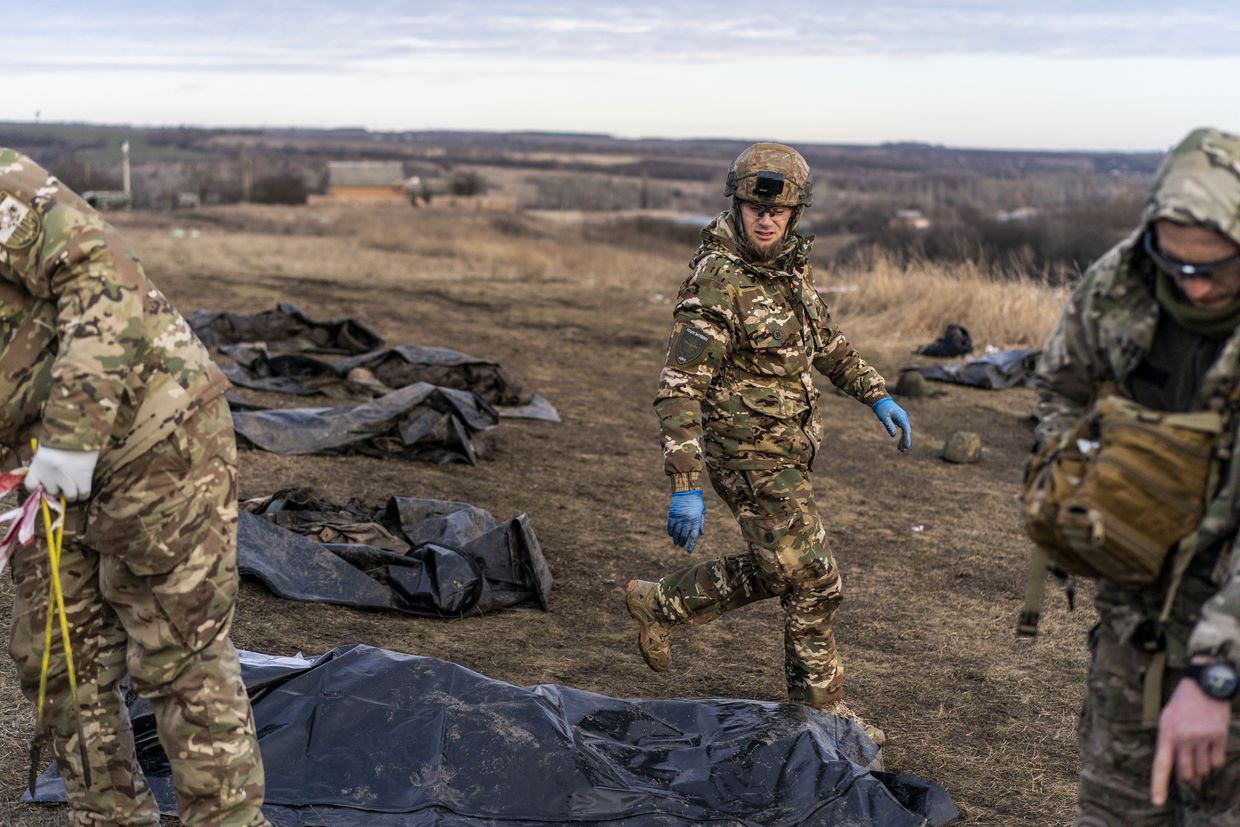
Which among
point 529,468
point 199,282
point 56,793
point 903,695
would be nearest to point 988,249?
point 199,282

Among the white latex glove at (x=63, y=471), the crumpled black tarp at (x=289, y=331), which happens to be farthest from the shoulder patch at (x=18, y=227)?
the crumpled black tarp at (x=289, y=331)

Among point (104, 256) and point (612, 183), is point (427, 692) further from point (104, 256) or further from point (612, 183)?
point (612, 183)

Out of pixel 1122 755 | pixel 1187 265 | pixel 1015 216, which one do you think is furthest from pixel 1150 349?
pixel 1015 216

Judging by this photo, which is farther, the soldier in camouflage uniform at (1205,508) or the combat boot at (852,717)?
the combat boot at (852,717)

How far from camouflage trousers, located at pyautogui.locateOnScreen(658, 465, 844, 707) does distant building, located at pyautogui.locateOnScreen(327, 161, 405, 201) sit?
5283 cm

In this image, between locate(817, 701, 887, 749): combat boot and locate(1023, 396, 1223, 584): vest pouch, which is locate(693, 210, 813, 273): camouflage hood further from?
locate(1023, 396, 1223, 584): vest pouch

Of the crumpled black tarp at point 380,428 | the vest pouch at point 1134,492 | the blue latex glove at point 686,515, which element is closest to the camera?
the vest pouch at point 1134,492

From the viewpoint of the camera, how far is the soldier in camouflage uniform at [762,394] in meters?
4.18

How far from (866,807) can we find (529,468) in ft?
16.7

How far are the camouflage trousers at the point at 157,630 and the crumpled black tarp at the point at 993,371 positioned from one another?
34.7 ft

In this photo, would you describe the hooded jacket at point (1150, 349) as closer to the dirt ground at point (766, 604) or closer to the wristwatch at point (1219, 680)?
the wristwatch at point (1219, 680)

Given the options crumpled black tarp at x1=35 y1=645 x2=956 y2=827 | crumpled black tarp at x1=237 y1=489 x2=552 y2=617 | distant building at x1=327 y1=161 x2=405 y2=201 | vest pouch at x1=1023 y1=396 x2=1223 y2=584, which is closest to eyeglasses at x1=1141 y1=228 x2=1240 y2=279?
vest pouch at x1=1023 y1=396 x2=1223 y2=584

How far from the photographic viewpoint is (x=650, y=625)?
4.77 metres

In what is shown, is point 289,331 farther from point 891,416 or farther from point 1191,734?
point 1191,734
